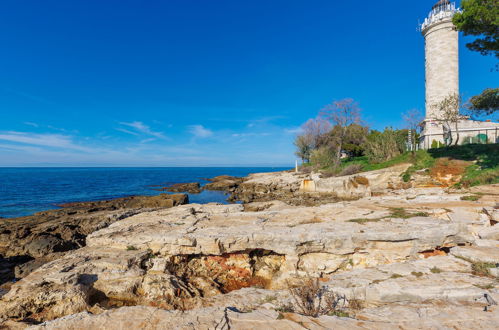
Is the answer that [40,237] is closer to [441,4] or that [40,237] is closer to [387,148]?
[387,148]

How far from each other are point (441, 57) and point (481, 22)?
2338 centimetres

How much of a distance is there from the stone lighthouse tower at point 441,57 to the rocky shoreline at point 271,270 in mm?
24780

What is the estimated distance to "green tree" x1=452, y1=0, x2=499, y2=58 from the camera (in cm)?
1030

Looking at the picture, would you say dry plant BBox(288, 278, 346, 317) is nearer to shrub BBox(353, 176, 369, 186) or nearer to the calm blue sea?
shrub BBox(353, 176, 369, 186)

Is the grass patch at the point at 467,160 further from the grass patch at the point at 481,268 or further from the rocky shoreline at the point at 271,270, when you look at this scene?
the grass patch at the point at 481,268

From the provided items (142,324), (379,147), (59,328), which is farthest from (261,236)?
(379,147)

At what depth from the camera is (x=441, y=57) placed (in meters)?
28.7

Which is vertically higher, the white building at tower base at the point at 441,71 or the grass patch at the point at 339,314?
the white building at tower base at the point at 441,71

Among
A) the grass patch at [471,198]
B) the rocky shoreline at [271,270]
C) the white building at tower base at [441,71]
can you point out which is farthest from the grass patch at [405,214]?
the white building at tower base at [441,71]

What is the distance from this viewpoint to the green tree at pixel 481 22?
33.8ft

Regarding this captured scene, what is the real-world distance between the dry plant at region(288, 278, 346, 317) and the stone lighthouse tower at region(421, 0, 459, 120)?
3279cm

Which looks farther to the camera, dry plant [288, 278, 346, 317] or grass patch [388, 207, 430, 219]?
grass patch [388, 207, 430, 219]

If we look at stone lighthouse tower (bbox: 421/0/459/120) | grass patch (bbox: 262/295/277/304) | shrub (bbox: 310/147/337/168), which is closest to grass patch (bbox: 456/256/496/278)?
grass patch (bbox: 262/295/277/304)

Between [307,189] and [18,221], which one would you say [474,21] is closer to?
[307,189]
